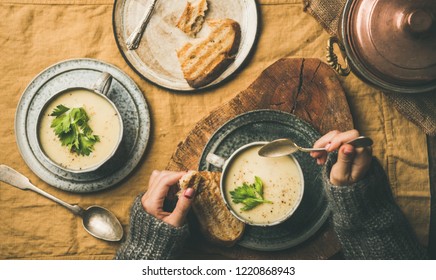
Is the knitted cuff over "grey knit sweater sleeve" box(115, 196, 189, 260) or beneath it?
over

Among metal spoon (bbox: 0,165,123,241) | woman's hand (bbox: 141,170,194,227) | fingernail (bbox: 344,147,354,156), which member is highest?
fingernail (bbox: 344,147,354,156)

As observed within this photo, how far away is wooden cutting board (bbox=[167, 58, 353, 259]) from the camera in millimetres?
1027

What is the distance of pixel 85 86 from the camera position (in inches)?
41.2

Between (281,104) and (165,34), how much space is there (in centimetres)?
34

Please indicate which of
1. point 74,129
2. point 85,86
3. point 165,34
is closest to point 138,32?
point 165,34

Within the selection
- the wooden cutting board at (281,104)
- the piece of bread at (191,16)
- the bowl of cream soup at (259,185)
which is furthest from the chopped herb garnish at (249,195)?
the piece of bread at (191,16)

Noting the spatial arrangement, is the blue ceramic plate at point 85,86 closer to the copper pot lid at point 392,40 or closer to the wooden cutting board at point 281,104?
the wooden cutting board at point 281,104

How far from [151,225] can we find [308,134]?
418mm

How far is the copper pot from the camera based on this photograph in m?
0.89

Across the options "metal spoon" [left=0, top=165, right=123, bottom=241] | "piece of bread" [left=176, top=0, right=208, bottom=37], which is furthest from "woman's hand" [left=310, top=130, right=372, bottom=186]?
"metal spoon" [left=0, top=165, right=123, bottom=241]

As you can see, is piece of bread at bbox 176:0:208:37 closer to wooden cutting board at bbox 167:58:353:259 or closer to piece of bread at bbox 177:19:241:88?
piece of bread at bbox 177:19:241:88

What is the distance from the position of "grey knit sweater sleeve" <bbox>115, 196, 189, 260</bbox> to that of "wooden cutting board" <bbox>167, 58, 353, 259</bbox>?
0.20ft

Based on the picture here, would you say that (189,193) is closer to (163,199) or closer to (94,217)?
(163,199)

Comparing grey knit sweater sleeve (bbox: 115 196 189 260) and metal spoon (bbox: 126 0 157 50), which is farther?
metal spoon (bbox: 126 0 157 50)
